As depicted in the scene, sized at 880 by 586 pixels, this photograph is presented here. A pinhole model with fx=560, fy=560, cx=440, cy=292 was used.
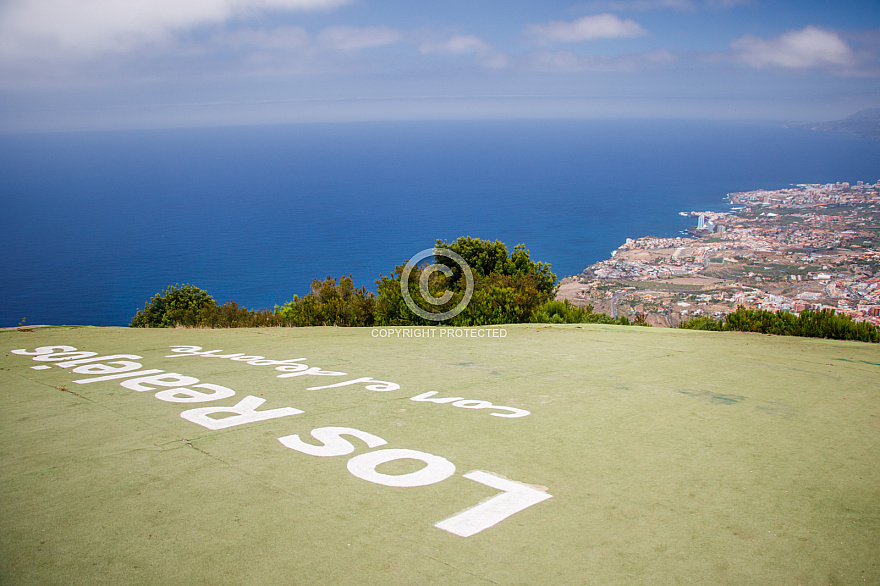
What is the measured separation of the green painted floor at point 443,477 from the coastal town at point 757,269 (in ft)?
38.4

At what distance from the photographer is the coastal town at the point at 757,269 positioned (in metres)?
35.8

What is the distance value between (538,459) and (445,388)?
8.56 ft

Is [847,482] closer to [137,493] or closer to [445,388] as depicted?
[445,388]

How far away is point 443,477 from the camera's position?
3787 mm

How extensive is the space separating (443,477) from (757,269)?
5937 cm

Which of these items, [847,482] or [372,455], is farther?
[372,455]

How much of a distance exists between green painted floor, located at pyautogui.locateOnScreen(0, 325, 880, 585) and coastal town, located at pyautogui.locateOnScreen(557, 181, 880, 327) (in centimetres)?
1172

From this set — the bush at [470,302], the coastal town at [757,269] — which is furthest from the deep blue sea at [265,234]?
the bush at [470,302]

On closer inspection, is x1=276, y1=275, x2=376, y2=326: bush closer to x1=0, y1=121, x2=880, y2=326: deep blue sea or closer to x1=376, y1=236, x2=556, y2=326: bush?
x1=376, y1=236, x2=556, y2=326: bush

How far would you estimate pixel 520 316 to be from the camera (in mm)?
16766

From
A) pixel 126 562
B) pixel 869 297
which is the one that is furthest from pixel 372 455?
pixel 869 297

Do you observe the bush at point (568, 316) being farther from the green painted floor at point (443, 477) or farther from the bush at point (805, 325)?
the green painted floor at point (443, 477)

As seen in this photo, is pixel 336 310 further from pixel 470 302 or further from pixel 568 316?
pixel 568 316

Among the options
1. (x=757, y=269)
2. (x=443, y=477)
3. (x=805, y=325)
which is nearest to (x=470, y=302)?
(x=805, y=325)
